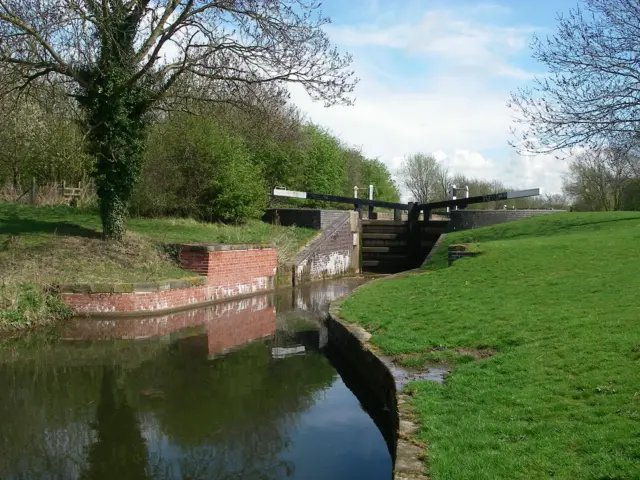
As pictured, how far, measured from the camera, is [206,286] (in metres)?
14.0

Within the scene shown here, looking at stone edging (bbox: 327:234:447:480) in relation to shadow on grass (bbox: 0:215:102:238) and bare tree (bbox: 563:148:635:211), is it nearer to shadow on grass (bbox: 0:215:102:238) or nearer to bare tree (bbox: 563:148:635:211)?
shadow on grass (bbox: 0:215:102:238)

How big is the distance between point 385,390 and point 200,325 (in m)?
5.51

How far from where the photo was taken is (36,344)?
9359 millimetres

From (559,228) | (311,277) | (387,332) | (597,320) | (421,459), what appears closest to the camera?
(421,459)

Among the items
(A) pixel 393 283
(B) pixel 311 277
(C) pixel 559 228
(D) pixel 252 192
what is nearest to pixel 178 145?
(D) pixel 252 192

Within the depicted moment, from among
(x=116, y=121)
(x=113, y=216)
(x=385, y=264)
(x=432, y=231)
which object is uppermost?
(x=116, y=121)

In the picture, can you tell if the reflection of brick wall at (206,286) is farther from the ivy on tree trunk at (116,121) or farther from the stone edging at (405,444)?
the stone edging at (405,444)

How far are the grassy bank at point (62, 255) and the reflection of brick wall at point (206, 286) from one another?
41cm

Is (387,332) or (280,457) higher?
(387,332)

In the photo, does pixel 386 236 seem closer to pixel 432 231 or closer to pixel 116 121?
pixel 432 231

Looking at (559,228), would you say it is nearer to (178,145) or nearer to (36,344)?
(178,145)

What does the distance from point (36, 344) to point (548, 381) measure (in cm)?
785

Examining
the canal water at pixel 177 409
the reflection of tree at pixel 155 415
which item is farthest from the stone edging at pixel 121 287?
the reflection of tree at pixel 155 415

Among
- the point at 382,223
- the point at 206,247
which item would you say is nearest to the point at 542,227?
the point at 382,223
